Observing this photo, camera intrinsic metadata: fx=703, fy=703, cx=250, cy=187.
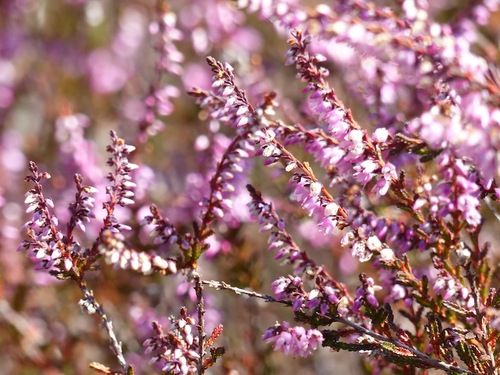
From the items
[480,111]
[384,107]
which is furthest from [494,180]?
[384,107]

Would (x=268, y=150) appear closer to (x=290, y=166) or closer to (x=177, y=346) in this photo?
(x=290, y=166)

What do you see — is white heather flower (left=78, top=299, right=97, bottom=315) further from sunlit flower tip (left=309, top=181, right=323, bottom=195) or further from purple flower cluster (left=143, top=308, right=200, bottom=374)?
sunlit flower tip (left=309, top=181, right=323, bottom=195)

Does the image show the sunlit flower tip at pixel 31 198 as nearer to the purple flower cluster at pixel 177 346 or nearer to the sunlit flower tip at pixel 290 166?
the purple flower cluster at pixel 177 346

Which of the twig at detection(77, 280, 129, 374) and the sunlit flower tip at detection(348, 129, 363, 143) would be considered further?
the twig at detection(77, 280, 129, 374)

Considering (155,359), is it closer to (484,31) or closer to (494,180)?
(494,180)

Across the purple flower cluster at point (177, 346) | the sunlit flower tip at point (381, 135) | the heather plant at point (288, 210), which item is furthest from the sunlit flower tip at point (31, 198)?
the sunlit flower tip at point (381, 135)

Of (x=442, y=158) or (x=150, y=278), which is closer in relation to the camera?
(x=442, y=158)

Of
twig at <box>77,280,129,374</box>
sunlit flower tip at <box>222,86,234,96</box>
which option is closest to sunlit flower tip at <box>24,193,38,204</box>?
twig at <box>77,280,129,374</box>
